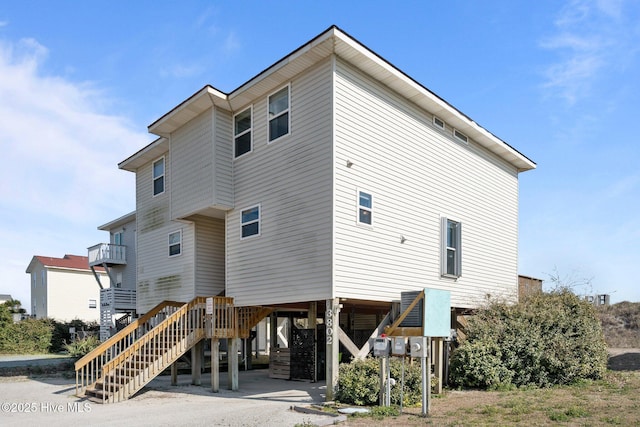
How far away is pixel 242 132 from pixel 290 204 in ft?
11.3

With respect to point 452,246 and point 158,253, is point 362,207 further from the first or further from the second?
point 158,253

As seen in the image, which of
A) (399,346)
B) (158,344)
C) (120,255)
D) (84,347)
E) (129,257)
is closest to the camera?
(399,346)

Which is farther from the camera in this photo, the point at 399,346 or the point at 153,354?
the point at 153,354

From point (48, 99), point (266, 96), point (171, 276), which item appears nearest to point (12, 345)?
point (171, 276)

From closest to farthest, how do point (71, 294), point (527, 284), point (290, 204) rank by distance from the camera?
point (290, 204), point (527, 284), point (71, 294)

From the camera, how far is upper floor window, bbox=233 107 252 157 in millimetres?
15750

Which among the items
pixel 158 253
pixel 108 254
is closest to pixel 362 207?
pixel 158 253

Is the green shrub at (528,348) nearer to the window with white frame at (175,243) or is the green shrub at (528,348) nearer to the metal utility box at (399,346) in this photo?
the metal utility box at (399,346)

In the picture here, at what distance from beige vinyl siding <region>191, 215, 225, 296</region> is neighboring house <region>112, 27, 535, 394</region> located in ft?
0.14

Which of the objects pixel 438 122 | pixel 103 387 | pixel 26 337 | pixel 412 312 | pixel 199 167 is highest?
pixel 438 122

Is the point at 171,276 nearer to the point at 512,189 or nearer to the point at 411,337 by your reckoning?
the point at 411,337

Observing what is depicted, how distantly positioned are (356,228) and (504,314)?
6000mm

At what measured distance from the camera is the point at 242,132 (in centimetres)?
1600

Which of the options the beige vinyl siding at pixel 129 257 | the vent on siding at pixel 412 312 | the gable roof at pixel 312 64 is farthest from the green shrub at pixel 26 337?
the vent on siding at pixel 412 312
